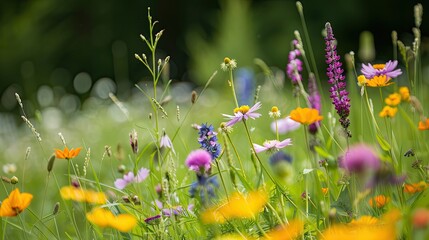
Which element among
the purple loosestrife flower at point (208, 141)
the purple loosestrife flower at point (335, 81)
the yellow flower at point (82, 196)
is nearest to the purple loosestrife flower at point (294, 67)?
the purple loosestrife flower at point (335, 81)

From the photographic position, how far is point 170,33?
40.4 ft

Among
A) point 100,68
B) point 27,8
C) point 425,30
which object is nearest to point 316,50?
point 425,30

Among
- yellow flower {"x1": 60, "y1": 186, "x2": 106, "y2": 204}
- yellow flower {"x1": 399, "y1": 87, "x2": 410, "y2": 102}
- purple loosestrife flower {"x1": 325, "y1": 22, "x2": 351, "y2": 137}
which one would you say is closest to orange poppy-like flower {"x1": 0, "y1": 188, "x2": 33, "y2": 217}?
yellow flower {"x1": 60, "y1": 186, "x2": 106, "y2": 204}

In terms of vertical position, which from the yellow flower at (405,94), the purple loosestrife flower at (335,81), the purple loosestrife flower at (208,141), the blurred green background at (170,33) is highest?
the purple loosestrife flower at (335,81)

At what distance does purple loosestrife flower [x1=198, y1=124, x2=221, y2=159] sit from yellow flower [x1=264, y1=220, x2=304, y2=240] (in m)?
0.17

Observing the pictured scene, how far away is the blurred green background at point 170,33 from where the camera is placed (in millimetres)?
7695

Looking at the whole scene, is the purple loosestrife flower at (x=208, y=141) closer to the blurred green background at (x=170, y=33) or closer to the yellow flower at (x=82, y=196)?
the yellow flower at (x=82, y=196)

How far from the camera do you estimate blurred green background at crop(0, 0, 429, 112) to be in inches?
303

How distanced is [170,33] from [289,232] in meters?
11.7

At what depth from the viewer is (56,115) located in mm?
4395

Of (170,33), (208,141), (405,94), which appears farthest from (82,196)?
(170,33)

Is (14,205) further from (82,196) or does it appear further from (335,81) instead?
(335,81)

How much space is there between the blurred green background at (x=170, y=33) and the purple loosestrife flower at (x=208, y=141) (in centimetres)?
594

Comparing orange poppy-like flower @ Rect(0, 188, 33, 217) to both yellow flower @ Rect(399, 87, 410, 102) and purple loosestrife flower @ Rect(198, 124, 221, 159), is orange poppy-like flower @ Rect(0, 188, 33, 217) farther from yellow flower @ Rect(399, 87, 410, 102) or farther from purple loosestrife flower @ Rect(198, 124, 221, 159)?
yellow flower @ Rect(399, 87, 410, 102)
